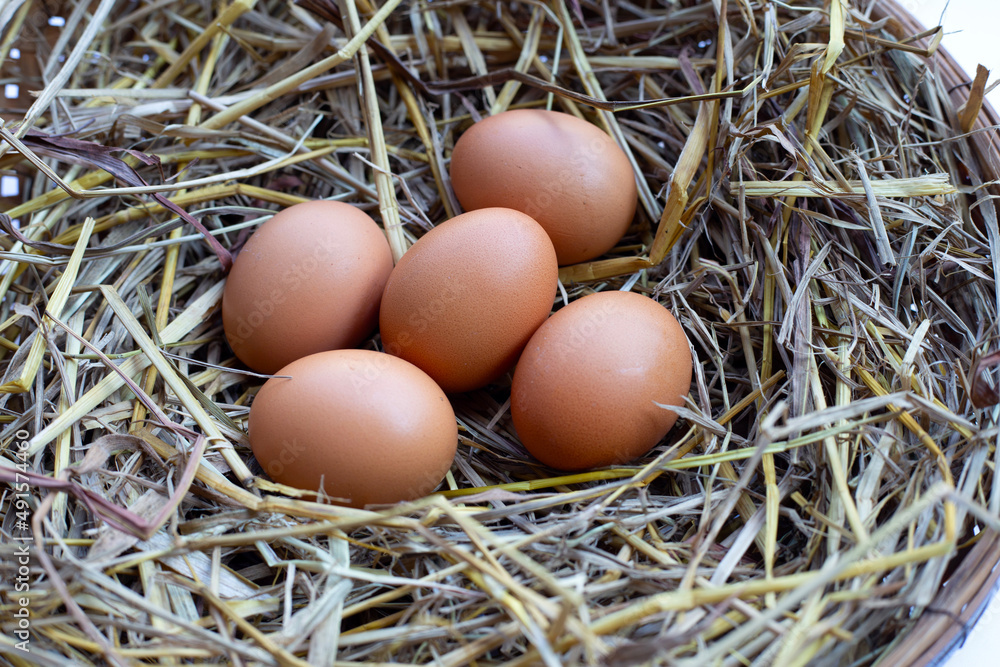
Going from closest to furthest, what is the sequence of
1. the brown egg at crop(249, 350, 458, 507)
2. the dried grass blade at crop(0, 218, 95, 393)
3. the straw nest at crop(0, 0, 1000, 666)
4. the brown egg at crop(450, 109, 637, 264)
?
the straw nest at crop(0, 0, 1000, 666)
the brown egg at crop(249, 350, 458, 507)
the dried grass blade at crop(0, 218, 95, 393)
the brown egg at crop(450, 109, 637, 264)

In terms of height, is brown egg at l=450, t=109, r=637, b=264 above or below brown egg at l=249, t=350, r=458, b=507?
above

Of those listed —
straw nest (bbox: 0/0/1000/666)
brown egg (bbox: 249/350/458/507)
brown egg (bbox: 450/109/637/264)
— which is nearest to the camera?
straw nest (bbox: 0/0/1000/666)

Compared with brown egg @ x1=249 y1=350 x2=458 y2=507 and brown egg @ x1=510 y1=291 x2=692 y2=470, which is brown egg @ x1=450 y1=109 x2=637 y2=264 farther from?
brown egg @ x1=249 y1=350 x2=458 y2=507

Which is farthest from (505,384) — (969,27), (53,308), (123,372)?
(969,27)

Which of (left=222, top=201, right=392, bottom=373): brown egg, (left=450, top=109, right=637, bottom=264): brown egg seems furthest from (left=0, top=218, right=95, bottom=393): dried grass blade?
(left=450, top=109, right=637, bottom=264): brown egg

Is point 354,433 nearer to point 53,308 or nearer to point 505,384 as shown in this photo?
point 505,384

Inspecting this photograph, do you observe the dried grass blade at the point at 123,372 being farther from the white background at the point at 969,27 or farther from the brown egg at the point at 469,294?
the white background at the point at 969,27

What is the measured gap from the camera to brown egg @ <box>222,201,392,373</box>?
3.72 ft

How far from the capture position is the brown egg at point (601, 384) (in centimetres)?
100

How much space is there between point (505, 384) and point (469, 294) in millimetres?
269

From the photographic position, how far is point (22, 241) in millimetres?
1142

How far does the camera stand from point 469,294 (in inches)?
41.9

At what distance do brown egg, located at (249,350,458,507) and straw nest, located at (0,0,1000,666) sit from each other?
5 centimetres

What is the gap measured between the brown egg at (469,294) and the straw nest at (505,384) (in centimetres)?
17
